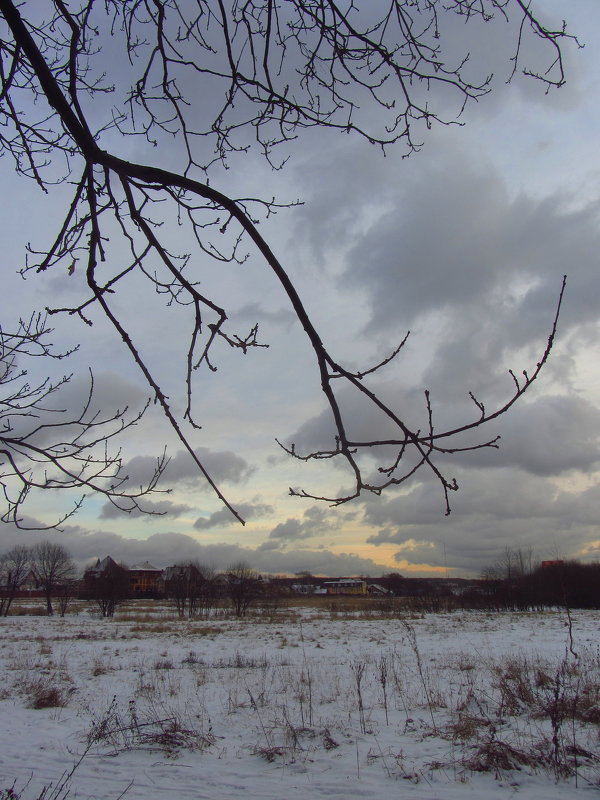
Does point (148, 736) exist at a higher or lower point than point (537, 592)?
higher

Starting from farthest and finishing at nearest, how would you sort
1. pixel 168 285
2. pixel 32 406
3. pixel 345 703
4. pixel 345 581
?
pixel 345 581
pixel 345 703
pixel 32 406
pixel 168 285

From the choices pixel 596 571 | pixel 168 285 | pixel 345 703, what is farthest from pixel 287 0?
pixel 596 571

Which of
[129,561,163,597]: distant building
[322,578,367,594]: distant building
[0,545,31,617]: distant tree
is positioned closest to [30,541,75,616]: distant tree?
[0,545,31,617]: distant tree

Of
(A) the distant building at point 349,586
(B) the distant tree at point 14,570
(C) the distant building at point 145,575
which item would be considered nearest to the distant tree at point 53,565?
(B) the distant tree at point 14,570

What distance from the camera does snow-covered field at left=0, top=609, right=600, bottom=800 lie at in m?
4.68

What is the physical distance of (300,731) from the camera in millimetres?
6301

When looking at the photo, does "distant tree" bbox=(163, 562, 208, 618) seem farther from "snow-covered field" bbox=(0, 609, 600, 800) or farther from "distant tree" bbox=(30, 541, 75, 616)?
"snow-covered field" bbox=(0, 609, 600, 800)

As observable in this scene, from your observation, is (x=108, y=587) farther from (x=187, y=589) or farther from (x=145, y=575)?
(x=145, y=575)

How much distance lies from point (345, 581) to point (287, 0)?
382ft

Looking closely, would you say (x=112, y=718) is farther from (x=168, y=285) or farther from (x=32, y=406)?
(x=168, y=285)

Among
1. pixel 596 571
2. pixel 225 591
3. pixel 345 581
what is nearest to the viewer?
pixel 225 591

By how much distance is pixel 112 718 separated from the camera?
7035mm

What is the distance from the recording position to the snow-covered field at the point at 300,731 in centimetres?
468

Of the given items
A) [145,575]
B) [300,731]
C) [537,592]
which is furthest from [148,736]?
[145,575]
